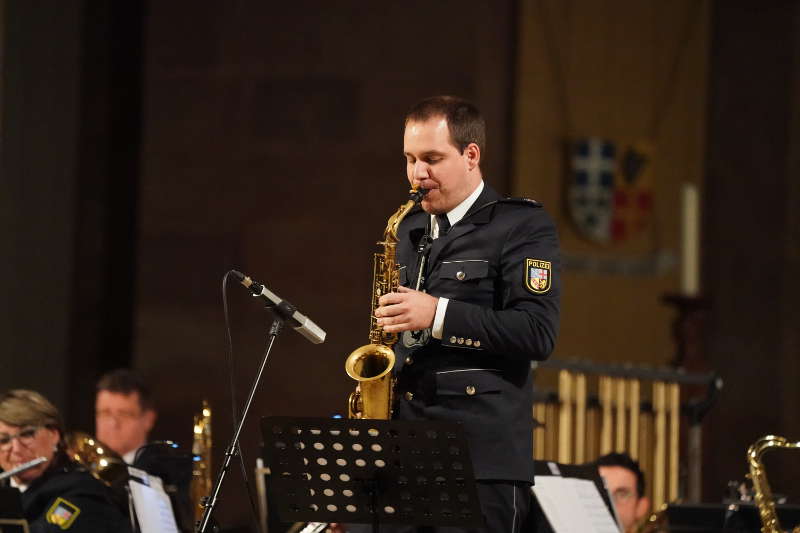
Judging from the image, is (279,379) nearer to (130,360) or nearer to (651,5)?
(130,360)

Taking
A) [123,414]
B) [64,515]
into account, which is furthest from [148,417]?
[64,515]

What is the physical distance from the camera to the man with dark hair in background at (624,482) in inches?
253

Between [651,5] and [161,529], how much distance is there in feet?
18.8

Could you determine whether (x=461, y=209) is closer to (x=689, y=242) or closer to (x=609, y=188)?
(x=689, y=242)

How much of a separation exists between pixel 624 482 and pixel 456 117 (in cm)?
280

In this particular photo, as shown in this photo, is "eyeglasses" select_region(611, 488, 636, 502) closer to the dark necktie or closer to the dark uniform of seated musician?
the dark uniform of seated musician

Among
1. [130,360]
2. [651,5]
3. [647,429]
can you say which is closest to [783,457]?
[647,429]

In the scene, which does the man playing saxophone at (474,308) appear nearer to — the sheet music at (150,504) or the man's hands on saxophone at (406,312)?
the man's hands on saxophone at (406,312)

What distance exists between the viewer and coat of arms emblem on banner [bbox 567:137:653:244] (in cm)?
911

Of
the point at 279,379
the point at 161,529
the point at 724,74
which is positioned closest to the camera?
the point at 161,529

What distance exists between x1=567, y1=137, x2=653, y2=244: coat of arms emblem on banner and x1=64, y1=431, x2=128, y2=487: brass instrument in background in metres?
4.47

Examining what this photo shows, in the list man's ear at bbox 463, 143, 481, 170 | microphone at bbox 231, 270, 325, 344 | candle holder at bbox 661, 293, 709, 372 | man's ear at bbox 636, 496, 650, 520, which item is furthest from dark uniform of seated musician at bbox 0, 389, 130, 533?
candle holder at bbox 661, 293, 709, 372

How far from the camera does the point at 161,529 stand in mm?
5141

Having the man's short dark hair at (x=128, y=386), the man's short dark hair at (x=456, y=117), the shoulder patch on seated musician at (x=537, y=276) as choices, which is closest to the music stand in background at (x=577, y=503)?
the shoulder patch on seated musician at (x=537, y=276)
